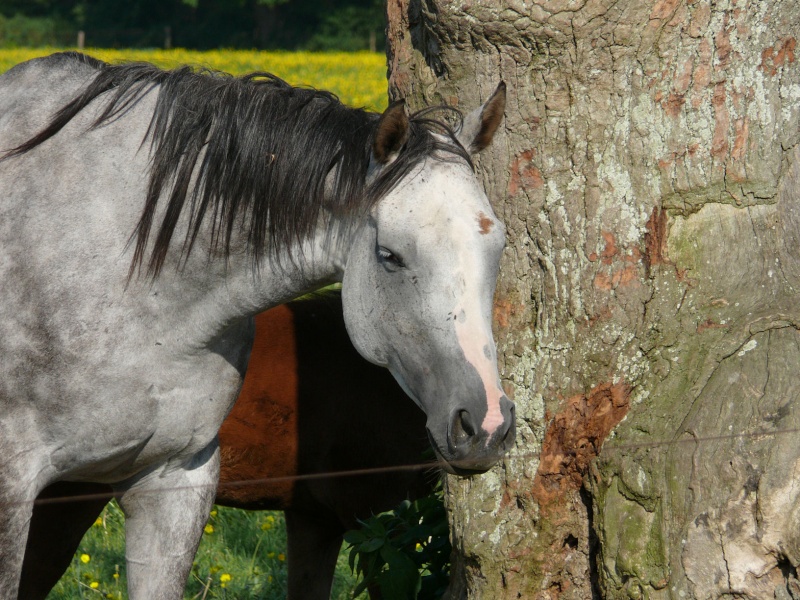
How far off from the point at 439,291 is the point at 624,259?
0.79m

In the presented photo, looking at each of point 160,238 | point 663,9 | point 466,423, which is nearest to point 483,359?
point 466,423

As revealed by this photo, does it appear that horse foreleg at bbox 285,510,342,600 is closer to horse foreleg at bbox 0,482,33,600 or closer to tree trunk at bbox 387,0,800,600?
tree trunk at bbox 387,0,800,600

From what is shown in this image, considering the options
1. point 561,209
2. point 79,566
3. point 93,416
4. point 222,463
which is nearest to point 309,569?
point 222,463

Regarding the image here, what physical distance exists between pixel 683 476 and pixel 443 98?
1331 millimetres

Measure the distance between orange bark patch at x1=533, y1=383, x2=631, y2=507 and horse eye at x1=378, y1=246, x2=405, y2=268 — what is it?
0.82 metres

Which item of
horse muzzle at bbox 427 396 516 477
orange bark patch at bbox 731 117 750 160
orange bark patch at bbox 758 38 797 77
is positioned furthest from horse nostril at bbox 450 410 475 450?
orange bark patch at bbox 758 38 797 77

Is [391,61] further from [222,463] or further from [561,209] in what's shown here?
[222,463]

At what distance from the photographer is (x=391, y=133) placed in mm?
2404

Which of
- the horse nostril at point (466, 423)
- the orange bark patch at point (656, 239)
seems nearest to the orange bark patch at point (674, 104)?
the orange bark patch at point (656, 239)

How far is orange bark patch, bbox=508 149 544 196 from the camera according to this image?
2906mm

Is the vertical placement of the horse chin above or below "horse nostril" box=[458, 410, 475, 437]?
below

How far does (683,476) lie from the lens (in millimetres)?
2688

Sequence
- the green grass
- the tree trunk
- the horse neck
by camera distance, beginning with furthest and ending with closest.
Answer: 1. the green grass
2. the tree trunk
3. the horse neck

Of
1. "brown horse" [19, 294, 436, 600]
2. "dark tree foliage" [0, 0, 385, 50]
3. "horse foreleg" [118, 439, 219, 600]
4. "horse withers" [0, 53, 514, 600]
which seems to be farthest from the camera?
"dark tree foliage" [0, 0, 385, 50]
